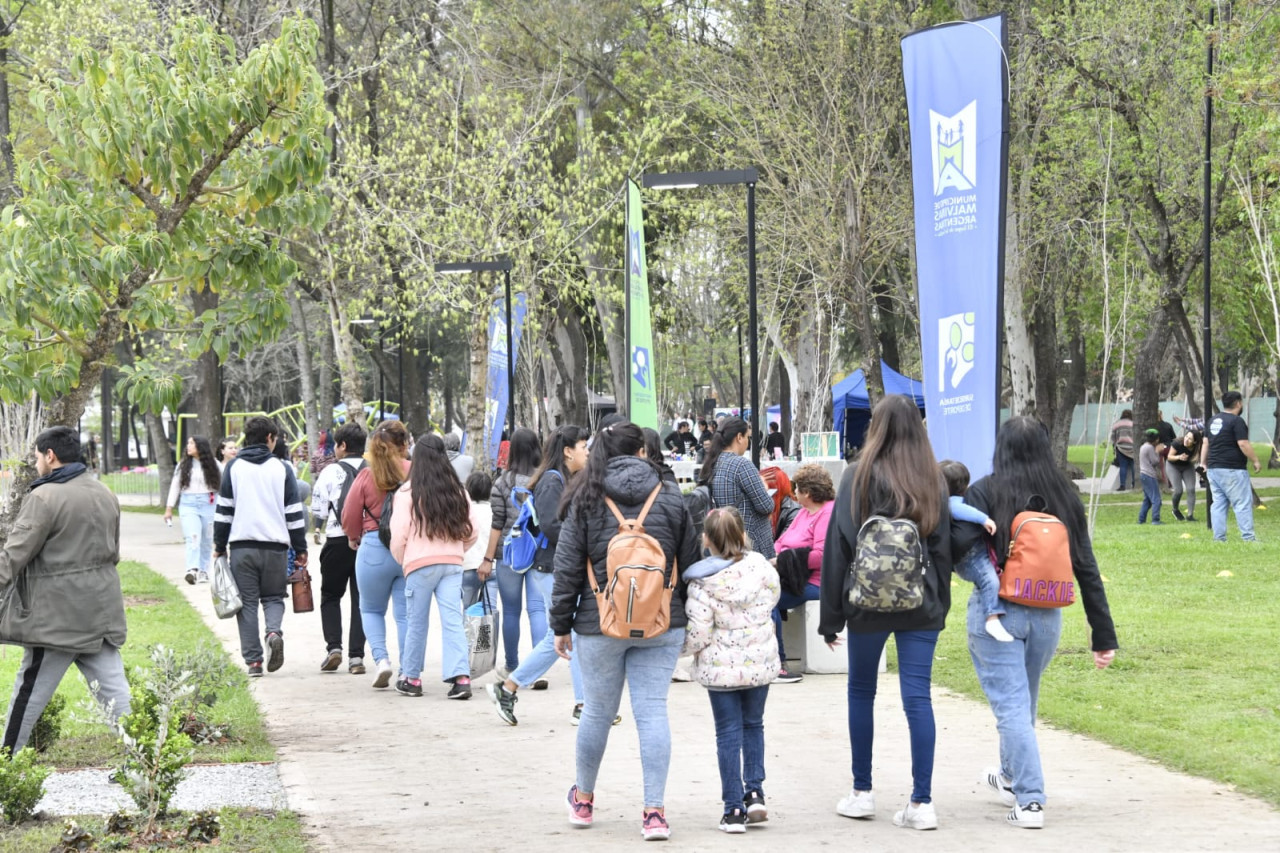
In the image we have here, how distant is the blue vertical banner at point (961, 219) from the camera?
10773mm

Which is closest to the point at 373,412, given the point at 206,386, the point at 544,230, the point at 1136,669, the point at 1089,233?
the point at 206,386

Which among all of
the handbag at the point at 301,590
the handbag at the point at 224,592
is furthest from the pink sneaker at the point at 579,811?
the handbag at the point at 301,590

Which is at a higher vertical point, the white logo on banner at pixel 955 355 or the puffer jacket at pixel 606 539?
the white logo on banner at pixel 955 355

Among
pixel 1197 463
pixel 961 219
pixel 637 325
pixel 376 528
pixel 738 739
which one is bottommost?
pixel 738 739

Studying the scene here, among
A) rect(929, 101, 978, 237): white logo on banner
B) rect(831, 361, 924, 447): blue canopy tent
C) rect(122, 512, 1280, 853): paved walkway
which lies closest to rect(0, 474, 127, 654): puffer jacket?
rect(122, 512, 1280, 853): paved walkway

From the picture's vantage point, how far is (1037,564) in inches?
251

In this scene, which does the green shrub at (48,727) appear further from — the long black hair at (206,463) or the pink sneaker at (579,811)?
the long black hair at (206,463)

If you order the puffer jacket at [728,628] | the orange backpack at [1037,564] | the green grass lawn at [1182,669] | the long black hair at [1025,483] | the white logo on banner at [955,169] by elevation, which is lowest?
the green grass lawn at [1182,669]

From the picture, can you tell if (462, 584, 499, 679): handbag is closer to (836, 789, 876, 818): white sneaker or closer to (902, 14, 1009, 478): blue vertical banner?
(902, 14, 1009, 478): blue vertical banner

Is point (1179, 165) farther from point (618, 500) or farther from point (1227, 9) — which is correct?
point (618, 500)

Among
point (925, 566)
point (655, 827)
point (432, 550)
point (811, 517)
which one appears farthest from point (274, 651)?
point (925, 566)

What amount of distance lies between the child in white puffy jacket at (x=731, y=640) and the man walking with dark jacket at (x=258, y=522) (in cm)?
527

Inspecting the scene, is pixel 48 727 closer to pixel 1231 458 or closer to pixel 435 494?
pixel 435 494

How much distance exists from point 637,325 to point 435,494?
3061 millimetres
